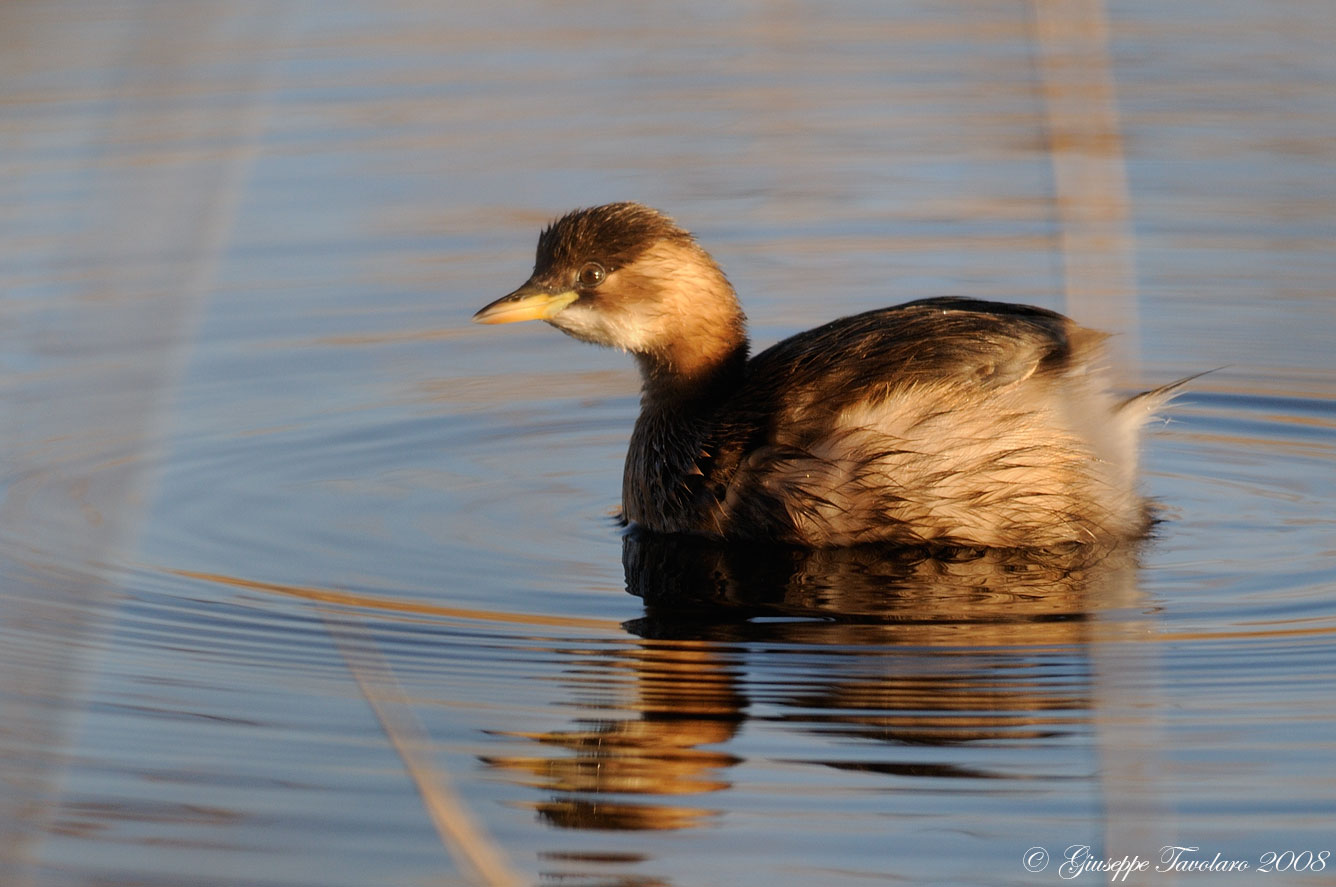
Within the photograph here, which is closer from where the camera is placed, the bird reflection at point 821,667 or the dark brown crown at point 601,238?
the bird reflection at point 821,667

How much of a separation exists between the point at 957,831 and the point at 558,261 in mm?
3325

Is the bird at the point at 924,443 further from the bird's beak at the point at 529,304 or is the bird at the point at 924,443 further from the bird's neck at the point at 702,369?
the bird's beak at the point at 529,304

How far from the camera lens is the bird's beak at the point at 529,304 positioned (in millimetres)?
6496

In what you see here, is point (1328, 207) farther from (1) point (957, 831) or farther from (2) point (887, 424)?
(1) point (957, 831)

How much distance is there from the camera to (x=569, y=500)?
6.57 metres

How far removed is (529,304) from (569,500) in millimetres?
686

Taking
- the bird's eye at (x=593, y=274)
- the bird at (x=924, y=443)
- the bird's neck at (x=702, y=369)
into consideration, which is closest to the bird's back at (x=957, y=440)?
the bird at (x=924, y=443)

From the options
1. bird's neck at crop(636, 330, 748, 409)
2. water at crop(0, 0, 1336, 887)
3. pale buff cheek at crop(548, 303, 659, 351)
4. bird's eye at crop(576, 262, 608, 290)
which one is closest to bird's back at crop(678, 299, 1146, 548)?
water at crop(0, 0, 1336, 887)

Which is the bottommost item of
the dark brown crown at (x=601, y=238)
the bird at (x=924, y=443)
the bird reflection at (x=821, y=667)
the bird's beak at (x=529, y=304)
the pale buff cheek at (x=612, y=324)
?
the bird reflection at (x=821, y=667)

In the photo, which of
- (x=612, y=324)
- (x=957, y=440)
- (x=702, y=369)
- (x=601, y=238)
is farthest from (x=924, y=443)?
(x=601, y=238)

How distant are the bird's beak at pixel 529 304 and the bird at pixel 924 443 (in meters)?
0.71

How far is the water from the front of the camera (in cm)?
355

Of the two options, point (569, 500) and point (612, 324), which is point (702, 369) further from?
point (569, 500)

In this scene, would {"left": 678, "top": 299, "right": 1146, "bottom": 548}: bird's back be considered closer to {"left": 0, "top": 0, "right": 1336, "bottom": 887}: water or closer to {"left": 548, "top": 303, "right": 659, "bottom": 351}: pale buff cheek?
{"left": 0, "top": 0, "right": 1336, "bottom": 887}: water
